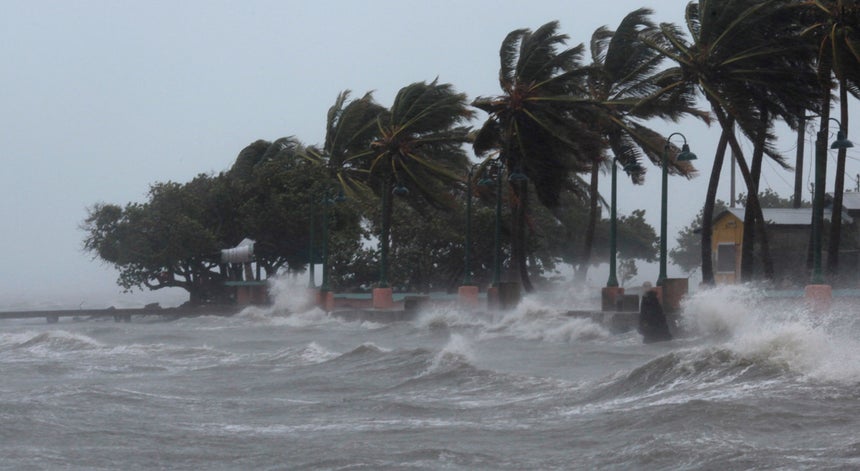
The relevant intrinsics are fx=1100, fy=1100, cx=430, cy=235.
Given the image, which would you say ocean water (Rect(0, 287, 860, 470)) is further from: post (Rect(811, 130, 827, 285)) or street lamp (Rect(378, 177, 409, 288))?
street lamp (Rect(378, 177, 409, 288))

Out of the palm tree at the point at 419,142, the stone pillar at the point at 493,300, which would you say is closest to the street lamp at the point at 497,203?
the stone pillar at the point at 493,300

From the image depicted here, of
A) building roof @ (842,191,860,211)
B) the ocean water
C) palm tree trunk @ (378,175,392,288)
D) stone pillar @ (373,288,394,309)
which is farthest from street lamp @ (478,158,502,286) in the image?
the ocean water

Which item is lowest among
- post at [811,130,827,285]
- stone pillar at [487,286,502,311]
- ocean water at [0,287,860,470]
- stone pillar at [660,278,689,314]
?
ocean water at [0,287,860,470]

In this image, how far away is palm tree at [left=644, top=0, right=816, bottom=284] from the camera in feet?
93.9

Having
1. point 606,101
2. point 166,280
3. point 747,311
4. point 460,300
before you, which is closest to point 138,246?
point 166,280

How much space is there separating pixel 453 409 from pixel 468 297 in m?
22.6

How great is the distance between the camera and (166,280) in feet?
158

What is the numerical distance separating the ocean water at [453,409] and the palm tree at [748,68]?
1014cm

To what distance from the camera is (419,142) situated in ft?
132

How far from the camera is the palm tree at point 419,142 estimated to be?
3947 cm

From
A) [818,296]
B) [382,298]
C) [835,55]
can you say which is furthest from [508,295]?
[835,55]

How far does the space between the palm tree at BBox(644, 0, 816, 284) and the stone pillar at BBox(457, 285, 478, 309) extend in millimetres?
7338

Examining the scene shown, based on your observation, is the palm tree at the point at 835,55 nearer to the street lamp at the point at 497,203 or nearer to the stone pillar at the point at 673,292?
the stone pillar at the point at 673,292

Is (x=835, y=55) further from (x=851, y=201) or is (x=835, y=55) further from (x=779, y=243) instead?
(x=851, y=201)
